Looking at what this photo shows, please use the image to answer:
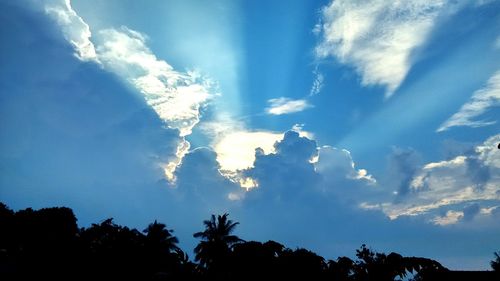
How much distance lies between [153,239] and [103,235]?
27.0 ft

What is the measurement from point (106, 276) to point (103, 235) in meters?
38.8

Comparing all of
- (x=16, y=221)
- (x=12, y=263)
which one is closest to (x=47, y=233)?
(x=16, y=221)

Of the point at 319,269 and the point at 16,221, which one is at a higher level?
the point at 16,221

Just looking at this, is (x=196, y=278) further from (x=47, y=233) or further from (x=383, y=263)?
(x=47, y=233)

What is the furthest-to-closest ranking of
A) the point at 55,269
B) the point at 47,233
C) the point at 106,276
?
the point at 47,233, the point at 106,276, the point at 55,269

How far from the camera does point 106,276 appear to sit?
75.1ft

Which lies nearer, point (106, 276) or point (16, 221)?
point (106, 276)

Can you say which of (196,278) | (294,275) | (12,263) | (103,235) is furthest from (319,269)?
(103,235)

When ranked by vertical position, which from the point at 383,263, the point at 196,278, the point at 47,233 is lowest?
the point at 196,278

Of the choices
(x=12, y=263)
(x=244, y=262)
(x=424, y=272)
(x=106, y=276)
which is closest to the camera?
(x=424, y=272)

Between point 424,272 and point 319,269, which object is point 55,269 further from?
point 424,272

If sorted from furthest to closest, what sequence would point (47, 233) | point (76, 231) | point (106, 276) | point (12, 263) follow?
point (76, 231) → point (47, 233) → point (106, 276) → point (12, 263)

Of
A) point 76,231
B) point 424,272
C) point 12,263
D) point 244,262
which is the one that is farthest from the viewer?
point 76,231

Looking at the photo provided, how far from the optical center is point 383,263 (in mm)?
16891
